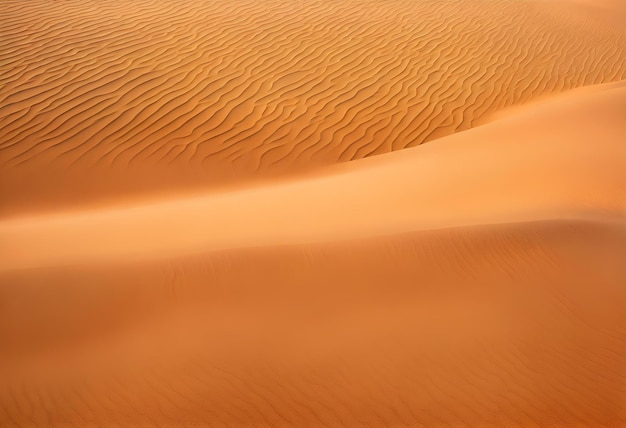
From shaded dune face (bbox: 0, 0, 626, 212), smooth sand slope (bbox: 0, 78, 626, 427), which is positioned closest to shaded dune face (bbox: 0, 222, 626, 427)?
smooth sand slope (bbox: 0, 78, 626, 427)

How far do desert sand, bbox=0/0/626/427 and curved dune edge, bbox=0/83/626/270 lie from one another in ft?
0.12

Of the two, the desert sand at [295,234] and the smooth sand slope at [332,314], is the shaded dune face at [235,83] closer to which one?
the desert sand at [295,234]

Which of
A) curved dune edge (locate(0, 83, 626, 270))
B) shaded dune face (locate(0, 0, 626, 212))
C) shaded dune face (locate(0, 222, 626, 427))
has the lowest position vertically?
shaded dune face (locate(0, 222, 626, 427))

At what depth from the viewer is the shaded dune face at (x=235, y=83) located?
9039 mm

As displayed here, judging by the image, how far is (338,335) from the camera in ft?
13.9

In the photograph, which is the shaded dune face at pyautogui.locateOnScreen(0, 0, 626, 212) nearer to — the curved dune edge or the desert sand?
the desert sand

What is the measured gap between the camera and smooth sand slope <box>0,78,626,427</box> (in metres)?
3.78

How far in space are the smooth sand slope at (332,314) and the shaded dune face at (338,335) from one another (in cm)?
1

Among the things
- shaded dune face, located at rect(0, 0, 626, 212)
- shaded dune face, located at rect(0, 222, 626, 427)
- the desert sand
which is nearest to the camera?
shaded dune face, located at rect(0, 222, 626, 427)

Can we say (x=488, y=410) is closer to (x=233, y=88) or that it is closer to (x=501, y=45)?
(x=233, y=88)

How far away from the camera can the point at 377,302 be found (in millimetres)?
4496

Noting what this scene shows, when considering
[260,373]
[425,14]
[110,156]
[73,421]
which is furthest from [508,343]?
[425,14]

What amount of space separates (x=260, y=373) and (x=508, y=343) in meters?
1.60

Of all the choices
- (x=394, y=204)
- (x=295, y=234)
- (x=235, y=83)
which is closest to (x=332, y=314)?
(x=295, y=234)
